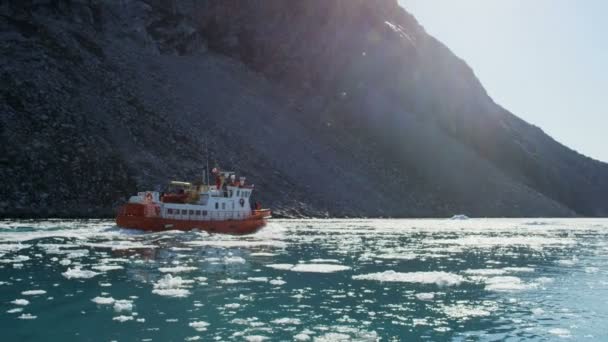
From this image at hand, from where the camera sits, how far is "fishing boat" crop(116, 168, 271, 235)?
51.5 meters

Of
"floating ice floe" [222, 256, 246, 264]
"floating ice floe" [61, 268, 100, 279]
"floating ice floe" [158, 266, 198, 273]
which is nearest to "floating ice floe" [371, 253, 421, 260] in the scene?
"floating ice floe" [222, 256, 246, 264]

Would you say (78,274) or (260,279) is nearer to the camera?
(78,274)

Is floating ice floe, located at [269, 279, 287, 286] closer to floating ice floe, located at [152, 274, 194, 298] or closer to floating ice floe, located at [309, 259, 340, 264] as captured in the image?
floating ice floe, located at [152, 274, 194, 298]

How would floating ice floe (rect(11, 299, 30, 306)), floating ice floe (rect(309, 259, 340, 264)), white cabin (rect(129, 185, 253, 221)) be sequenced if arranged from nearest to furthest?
1. floating ice floe (rect(11, 299, 30, 306))
2. floating ice floe (rect(309, 259, 340, 264))
3. white cabin (rect(129, 185, 253, 221))

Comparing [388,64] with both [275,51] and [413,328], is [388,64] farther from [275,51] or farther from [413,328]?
[413,328]

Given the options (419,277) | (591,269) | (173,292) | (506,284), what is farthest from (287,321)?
(591,269)

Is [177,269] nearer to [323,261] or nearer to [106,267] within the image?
[106,267]

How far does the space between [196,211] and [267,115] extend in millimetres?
58313

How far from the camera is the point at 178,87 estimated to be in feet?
338

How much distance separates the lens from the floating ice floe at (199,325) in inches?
642

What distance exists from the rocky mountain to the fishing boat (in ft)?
67.7

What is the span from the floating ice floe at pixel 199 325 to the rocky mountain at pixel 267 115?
56.1m

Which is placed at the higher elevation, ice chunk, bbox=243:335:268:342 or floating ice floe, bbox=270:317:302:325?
floating ice floe, bbox=270:317:302:325

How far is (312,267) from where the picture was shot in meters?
30.2
